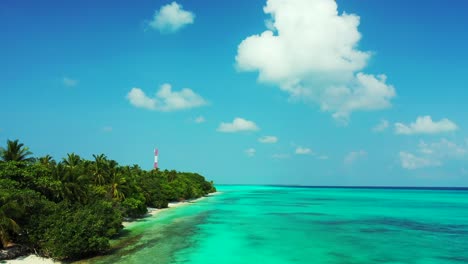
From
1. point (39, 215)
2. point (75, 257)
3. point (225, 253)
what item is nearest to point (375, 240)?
point (225, 253)

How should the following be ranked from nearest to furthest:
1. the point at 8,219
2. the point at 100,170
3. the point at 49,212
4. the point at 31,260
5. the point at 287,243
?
the point at 8,219, the point at 31,260, the point at 49,212, the point at 287,243, the point at 100,170

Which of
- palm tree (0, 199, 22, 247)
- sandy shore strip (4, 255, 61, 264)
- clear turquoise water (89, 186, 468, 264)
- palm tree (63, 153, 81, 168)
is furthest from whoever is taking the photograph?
palm tree (63, 153, 81, 168)

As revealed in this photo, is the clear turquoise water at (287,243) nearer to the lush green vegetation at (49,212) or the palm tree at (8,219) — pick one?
the lush green vegetation at (49,212)

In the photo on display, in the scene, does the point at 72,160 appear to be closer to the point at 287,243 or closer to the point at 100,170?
the point at 100,170

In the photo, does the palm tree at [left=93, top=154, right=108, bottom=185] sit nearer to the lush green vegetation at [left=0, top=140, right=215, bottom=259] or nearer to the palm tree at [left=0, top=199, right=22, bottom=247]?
the lush green vegetation at [left=0, top=140, right=215, bottom=259]

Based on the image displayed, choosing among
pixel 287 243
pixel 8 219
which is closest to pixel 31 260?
pixel 8 219

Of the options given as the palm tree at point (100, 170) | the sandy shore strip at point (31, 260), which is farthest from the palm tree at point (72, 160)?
the sandy shore strip at point (31, 260)

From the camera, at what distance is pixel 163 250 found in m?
30.3

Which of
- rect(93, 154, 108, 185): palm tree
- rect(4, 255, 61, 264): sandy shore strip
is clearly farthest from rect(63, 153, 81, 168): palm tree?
rect(4, 255, 61, 264): sandy shore strip

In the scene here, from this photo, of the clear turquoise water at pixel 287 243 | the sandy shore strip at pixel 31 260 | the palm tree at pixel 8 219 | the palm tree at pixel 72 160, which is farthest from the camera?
the palm tree at pixel 72 160

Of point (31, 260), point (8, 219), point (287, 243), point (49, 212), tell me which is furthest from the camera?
point (287, 243)

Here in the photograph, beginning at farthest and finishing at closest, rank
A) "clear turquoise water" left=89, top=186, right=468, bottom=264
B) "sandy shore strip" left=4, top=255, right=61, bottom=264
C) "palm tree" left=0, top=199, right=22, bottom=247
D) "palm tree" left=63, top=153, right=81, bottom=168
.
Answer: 1. "palm tree" left=63, top=153, right=81, bottom=168
2. "clear turquoise water" left=89, top=186, right=468, bottom=264
3. "sandy shore strip" left=4, top=255, right=61, bottom=264
4. "palm tree" left=0, top=199, right=22, bottom=247

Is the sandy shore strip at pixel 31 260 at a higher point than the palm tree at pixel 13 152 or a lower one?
lower

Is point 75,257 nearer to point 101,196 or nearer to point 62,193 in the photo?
point 62,193
